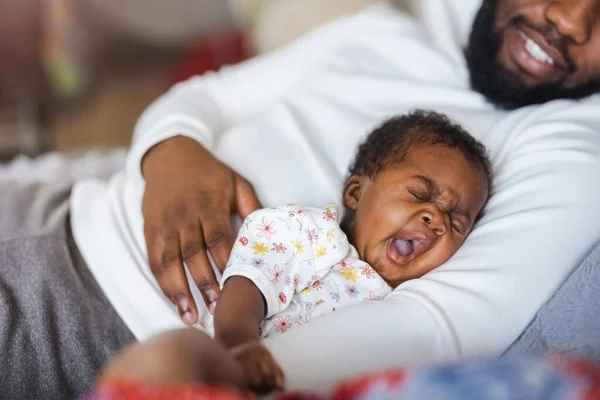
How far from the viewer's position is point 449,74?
4.24 feet

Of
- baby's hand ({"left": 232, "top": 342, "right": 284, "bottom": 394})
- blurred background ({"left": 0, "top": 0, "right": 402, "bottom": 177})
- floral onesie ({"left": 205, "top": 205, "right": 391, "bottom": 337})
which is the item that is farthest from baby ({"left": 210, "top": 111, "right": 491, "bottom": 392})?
blurred background ({"left": 0, "top": 0, "right": 402, "bottom": 177})

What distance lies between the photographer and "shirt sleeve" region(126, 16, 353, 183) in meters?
1.29

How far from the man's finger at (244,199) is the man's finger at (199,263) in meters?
0.09

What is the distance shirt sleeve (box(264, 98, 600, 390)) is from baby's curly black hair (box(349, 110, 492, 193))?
0.07m

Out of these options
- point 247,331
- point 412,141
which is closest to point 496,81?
point 412,141

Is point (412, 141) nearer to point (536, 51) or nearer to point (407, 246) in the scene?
point (407, 246)

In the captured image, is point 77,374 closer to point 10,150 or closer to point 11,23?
point 10,150

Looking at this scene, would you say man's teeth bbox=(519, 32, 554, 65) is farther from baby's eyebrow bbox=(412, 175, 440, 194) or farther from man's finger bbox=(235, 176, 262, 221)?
man's finger bbox=(235, 176, 262, 221)

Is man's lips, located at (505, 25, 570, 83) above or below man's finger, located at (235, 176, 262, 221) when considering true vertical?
above

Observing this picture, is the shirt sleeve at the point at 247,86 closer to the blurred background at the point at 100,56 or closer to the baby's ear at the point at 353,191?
the baby's ear at the point at 353,191

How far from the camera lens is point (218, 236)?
991 mm

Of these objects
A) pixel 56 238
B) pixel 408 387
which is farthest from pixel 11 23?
pixel 408 387

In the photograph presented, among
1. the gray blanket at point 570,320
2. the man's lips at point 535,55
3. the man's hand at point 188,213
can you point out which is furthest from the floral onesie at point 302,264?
the man's lips at point 535,55

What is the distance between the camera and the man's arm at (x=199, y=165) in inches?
38.5
